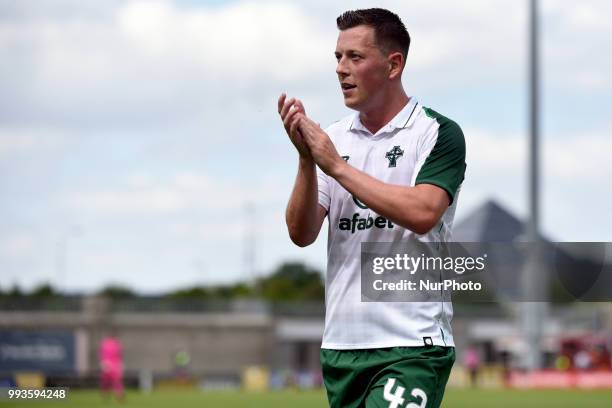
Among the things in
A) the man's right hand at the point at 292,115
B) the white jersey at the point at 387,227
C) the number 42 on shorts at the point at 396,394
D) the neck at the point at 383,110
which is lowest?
the number 42 on shorts at the point at 396,394

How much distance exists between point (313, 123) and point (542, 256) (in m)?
31.4

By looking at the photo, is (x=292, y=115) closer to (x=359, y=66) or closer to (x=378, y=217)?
(x=359, y=66)

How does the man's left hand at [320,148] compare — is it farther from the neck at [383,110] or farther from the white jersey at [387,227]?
the neck at [383,110]

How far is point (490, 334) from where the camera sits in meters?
89.4

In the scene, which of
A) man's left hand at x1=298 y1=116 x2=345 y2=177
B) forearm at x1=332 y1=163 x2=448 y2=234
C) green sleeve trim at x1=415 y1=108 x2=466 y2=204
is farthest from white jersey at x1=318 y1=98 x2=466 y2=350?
man's left hand at x1=298 y1=116 x2=345 y2=177

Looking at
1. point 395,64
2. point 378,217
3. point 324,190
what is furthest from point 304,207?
point 395,64

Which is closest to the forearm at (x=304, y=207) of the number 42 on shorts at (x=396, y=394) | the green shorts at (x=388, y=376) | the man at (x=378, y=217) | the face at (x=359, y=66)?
the man at (x=378, y=217)

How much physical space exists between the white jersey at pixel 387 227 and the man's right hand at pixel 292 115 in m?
0.39

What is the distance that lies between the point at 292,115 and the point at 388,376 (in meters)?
1.10

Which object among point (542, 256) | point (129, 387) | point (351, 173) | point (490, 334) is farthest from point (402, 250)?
point (490, 334)

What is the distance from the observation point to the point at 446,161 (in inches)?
193

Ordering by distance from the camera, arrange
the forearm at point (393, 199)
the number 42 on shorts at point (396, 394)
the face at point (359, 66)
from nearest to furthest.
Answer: the forearm at point (393, 199) → the number 42 on shorts at point (396, 394) → the face at point (359, 66)

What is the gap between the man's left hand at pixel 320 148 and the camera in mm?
4668

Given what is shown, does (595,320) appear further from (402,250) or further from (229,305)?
(402,250)
